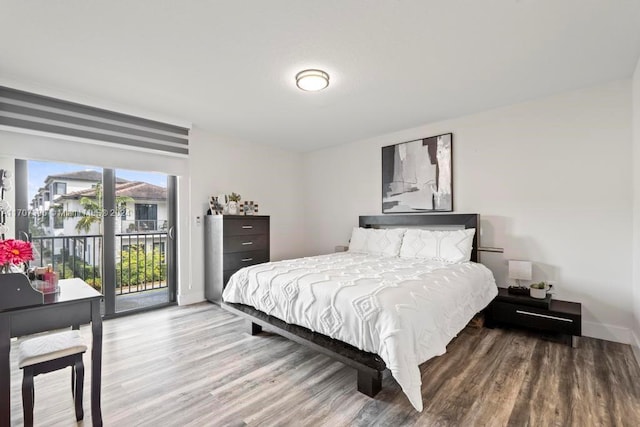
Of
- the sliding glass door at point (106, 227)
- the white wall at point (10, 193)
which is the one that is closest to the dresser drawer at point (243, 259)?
the sliding glass door at point (106, 227)

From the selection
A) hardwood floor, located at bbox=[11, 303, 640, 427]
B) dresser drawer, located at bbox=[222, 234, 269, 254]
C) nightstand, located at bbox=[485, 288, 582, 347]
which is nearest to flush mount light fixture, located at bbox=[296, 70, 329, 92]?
dresser drawer, located at bbox=[222, 234, 269, 254]

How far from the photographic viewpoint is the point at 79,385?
1657 mm

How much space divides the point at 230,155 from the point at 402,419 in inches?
157

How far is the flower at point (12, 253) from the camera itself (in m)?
1.40

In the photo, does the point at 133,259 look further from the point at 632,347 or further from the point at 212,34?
the point at 632,347

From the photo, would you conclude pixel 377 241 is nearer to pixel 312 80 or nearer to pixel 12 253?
pixel 312 80

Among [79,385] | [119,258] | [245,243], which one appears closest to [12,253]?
[79,385]

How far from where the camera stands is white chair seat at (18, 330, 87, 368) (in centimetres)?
144

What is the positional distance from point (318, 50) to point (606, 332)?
3.67m

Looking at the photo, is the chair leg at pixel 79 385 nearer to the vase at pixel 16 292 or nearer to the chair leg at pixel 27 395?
the chair leg at pixel 27 395

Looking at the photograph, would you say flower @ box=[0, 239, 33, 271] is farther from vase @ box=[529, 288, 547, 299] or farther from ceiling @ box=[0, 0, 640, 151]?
vase @ box=[529, 288, 547, 299]

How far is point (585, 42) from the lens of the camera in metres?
2.16

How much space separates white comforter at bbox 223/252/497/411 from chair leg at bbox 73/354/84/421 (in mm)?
1299

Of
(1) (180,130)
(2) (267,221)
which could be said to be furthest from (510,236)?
(1) (180,130)
